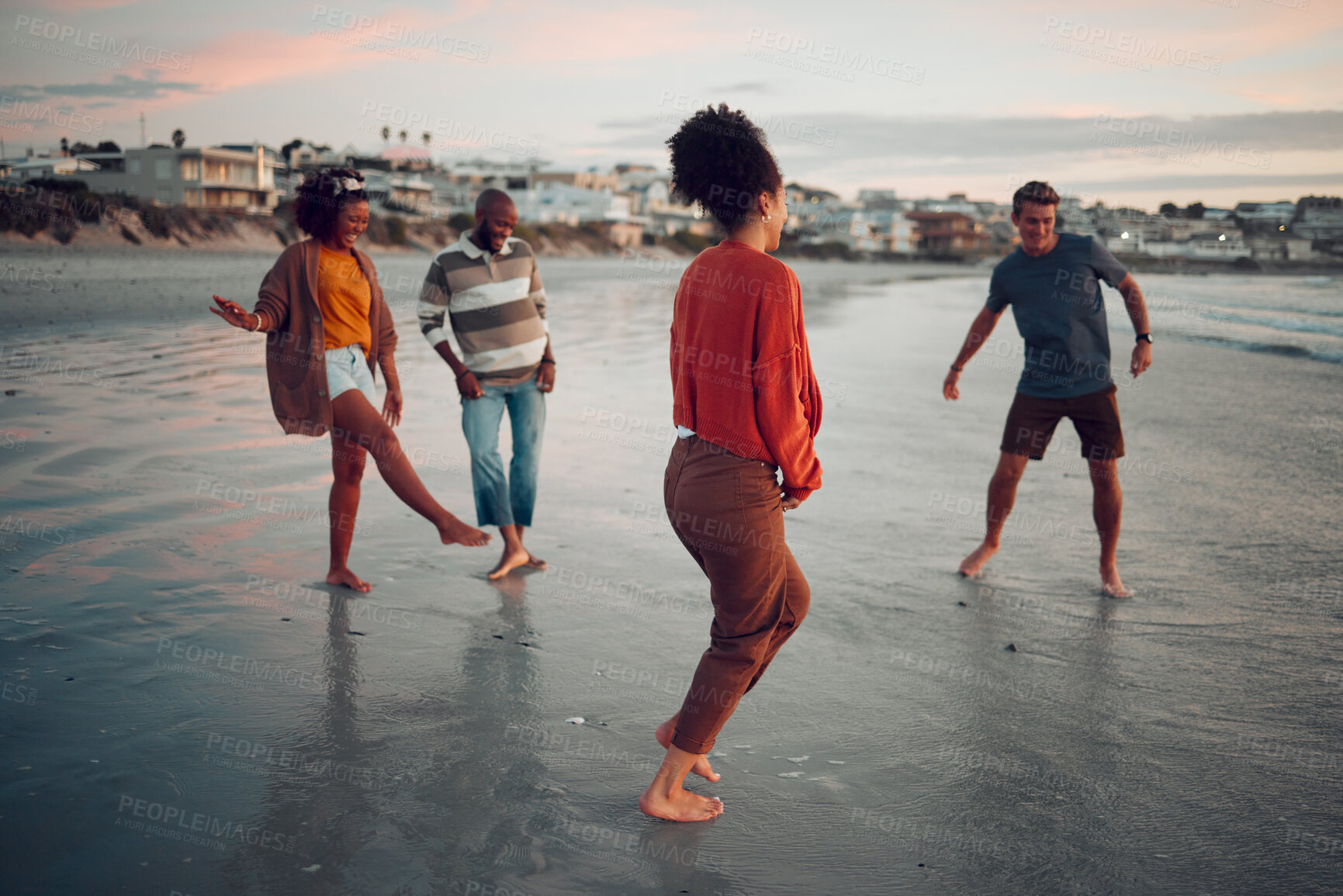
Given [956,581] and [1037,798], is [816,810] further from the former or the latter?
[956,581]

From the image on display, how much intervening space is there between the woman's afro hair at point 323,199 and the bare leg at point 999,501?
12.1ft

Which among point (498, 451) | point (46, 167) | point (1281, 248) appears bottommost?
point (498, 451)

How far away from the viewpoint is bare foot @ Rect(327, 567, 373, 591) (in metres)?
4.47

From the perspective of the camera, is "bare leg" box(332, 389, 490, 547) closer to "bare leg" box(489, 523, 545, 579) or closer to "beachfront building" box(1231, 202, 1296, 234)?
"bare leg" box(489, 523, 545, 579)

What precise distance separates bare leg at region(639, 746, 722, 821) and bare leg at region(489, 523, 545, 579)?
2.36 metres

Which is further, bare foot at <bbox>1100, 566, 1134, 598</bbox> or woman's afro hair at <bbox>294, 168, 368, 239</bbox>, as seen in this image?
bare foot at <bbox>1100, 566, 1134, 598</bbox>

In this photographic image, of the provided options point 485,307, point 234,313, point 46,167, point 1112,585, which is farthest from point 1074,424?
point 46,167

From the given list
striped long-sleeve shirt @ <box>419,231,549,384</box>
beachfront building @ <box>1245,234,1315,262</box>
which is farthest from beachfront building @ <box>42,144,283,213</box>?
striped long-sleeve shirt @ <box>419,231,549,384</box>

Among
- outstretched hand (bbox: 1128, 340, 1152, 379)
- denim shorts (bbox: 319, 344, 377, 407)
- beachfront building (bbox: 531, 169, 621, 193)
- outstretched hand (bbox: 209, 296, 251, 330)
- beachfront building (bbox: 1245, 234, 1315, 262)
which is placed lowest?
denim shorts (bbox: 319, 344, 377, 407)

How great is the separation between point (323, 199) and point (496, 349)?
114 cm

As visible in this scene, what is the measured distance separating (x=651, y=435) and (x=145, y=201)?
134ft

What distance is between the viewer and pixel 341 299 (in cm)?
437

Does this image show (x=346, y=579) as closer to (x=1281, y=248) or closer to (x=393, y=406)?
(x=393, y=406)

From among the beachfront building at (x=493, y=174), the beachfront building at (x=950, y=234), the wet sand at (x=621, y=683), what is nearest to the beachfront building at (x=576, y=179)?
the beachfront building at (x=493, y=174)
